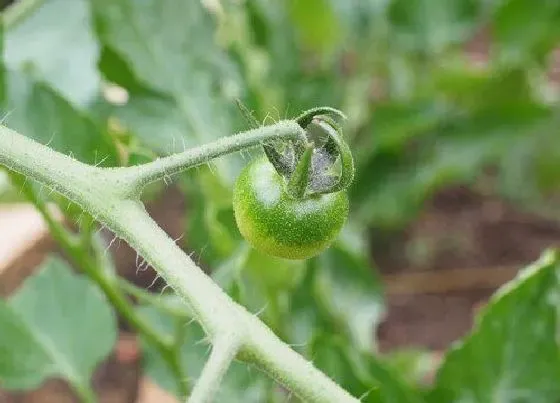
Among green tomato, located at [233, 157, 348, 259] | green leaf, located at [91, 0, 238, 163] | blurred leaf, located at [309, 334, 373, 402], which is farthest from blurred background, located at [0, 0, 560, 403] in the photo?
green tomato, located at [233, 157, 348, 259]

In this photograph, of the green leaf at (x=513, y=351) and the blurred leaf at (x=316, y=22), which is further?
the blurred leaf at (x=316, y=22)

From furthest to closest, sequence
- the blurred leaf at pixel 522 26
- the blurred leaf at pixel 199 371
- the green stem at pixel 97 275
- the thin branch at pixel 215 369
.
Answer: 1. the blurred leaf at pixel 522 26
2. the blurred leaf at pixel 199 371
3. the green stem at pixel 97 275
4. the thin branch at pixel 215 369

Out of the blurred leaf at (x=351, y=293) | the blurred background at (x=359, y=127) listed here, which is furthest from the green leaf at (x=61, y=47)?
the blurred leaf at (x=351, y=293)

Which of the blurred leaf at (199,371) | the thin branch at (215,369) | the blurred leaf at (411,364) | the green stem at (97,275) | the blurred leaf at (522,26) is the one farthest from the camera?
the blurred leaf at (522,26)

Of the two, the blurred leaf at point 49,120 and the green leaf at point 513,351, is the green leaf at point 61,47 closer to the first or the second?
the blurred leaf at point 49,120

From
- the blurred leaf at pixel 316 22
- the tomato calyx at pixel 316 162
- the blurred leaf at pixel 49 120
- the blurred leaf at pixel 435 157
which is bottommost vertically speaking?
the tomato calyx at pixel 316 162

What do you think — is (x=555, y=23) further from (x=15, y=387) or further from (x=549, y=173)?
(x=15, y=387)

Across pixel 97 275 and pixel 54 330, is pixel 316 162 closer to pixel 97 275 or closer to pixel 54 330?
pixel 97 275

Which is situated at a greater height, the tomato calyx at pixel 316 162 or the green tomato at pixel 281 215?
the tomato calyx at pixel 316 162
